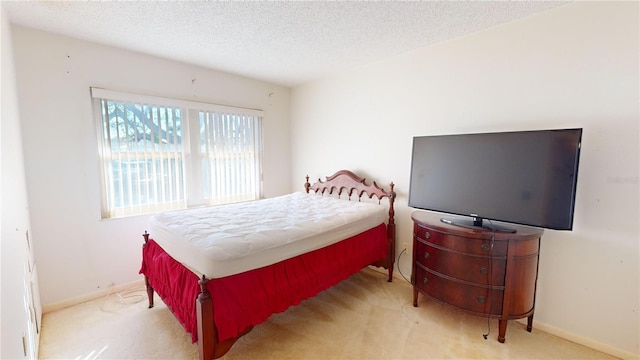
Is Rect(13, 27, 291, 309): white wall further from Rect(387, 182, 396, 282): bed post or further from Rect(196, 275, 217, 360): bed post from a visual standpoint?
Rect(387, 182, 396, 282): bed post

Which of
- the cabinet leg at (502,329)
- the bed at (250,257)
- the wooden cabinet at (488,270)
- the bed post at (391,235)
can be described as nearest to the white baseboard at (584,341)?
the wooden cabinet at (488,270)

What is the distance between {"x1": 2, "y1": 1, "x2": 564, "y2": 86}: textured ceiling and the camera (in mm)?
1905

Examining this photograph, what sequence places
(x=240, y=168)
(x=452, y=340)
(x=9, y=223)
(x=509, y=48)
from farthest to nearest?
(x=240, y=168) < (x=509, y=48) < (x=452, y=340) < (x=9, y=223)

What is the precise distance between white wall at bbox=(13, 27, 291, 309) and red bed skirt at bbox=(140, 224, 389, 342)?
71 centimetres

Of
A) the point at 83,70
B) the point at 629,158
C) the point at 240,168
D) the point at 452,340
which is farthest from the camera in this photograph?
the point at 240,168

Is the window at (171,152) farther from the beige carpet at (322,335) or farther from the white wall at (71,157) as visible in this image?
the beige carpet at (322,335)

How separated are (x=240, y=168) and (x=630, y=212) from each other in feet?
12.3

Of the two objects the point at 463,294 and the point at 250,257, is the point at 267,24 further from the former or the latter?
the point at 463,294

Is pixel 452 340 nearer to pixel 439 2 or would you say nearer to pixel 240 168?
pixel 439 2

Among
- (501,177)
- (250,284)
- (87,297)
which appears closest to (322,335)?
(250,284)

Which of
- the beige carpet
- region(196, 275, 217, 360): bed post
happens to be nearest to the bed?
region(196, 275, 217, 360): bed post

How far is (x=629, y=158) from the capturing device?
174cm

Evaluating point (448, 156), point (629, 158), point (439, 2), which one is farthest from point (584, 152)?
point (439, 2)

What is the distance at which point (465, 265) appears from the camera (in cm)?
201
